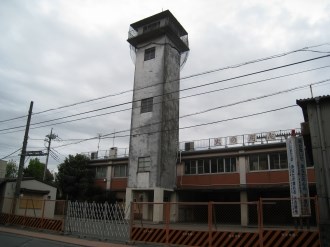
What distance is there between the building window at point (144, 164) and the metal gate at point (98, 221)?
42.0ft

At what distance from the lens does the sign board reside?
42.4 ft

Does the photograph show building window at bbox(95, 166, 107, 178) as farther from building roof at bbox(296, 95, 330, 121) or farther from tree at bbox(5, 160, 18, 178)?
tree at bbox(5, 160, 18, 178)

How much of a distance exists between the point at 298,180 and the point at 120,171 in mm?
27287

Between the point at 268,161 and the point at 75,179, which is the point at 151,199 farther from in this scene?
the point at 268,161

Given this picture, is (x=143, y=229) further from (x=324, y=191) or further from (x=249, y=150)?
(x=249, y=150)

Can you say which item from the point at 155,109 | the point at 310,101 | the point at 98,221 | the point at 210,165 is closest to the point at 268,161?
the point at 210,165

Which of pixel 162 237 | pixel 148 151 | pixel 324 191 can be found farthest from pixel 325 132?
pixel 148 151

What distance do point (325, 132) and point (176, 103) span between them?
2319 cm

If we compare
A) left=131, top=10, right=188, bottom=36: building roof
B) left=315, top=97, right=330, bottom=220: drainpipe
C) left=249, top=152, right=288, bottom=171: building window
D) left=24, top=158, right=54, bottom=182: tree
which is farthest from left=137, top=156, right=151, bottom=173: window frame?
left=24, top=158, right=54, bottom=182: tree

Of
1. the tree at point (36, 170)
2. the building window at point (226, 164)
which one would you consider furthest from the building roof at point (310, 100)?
the tree at point (36, 170)

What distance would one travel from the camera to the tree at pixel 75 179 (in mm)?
38281

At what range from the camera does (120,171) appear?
126 ft

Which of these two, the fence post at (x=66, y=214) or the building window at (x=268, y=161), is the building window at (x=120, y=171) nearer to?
the building window at (x=268, y=161)

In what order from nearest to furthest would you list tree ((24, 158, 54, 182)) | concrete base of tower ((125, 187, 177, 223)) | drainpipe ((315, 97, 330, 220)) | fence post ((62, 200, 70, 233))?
drainpipe ((315, 97, 330, 220)) < fence post ((62, 200, 70, 233)) < concrete base of tower ((125, 187, 177, 223)) < tree ((24, 158, 54, 182))
